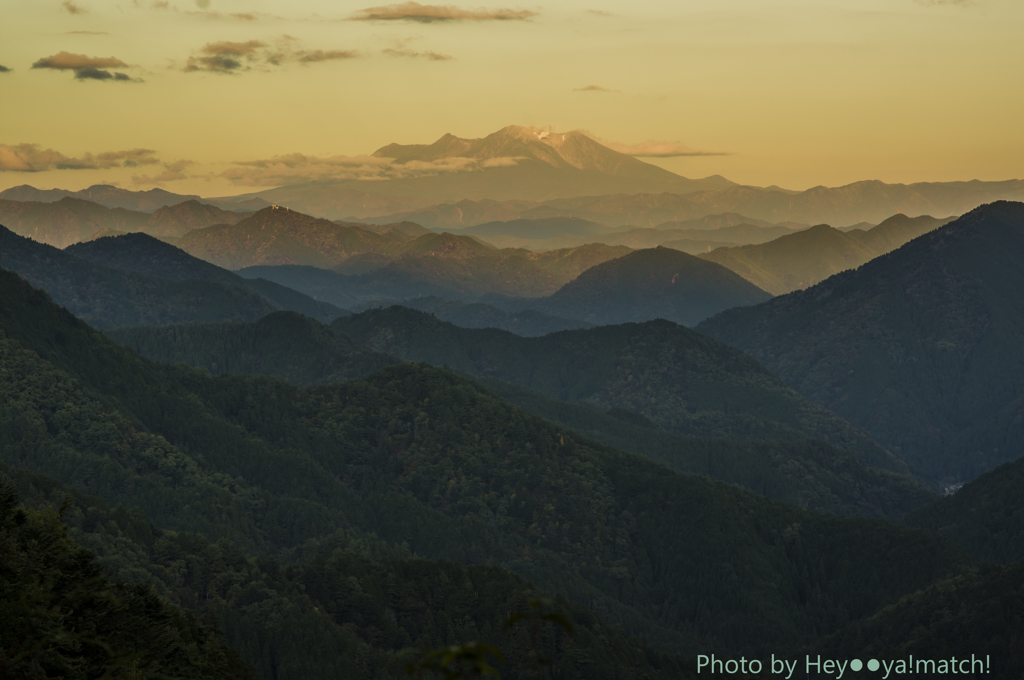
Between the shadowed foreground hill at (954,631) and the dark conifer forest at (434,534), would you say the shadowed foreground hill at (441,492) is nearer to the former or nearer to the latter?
the dark conifer forest at (434,534)

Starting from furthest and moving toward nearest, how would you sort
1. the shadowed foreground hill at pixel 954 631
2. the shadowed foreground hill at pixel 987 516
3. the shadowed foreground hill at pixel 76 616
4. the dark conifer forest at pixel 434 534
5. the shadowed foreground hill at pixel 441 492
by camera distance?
the shadowed foreground hill at pixel 987 516, the shadowed foreground hill at pixel 441 492, the shadowed foreground hill at pixel 954 631, the dark conifer forest at pixel 434 534, the shadowed foreground hill at pixel 76 616

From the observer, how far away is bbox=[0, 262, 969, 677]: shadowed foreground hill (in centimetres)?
13225

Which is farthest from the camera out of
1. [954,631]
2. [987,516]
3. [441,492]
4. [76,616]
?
[987,516]

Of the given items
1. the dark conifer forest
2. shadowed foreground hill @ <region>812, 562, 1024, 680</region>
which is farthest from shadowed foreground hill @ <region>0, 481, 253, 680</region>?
shadowed foreground hill @ <region>812, 562, 1024, 680</region>

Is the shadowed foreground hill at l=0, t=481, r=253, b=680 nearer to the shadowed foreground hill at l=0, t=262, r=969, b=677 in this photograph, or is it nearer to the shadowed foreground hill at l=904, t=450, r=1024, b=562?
the shadowed foreground hill at l=0, t=262, r=969, b=677

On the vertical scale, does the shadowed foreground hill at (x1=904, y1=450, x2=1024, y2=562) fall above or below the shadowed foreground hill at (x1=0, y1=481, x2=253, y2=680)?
below

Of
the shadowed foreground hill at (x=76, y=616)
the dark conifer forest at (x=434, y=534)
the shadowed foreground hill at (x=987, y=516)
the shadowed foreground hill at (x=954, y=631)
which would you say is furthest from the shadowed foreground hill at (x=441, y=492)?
the shadowed foreground hill at (x=76, y=616)

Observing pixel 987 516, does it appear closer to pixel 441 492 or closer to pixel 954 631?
pixel 954 631

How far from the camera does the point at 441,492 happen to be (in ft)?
517

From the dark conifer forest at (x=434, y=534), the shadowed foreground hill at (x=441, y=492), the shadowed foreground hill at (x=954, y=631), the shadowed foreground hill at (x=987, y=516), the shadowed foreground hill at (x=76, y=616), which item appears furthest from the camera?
the shadowed foreground hill at (x=987, y=516)

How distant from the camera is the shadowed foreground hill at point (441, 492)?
132 meters

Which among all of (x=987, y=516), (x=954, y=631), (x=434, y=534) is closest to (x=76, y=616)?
(x=954, y=631)

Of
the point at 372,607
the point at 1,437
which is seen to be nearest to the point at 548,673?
the point at 372,607

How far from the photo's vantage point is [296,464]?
151250 millimetres
